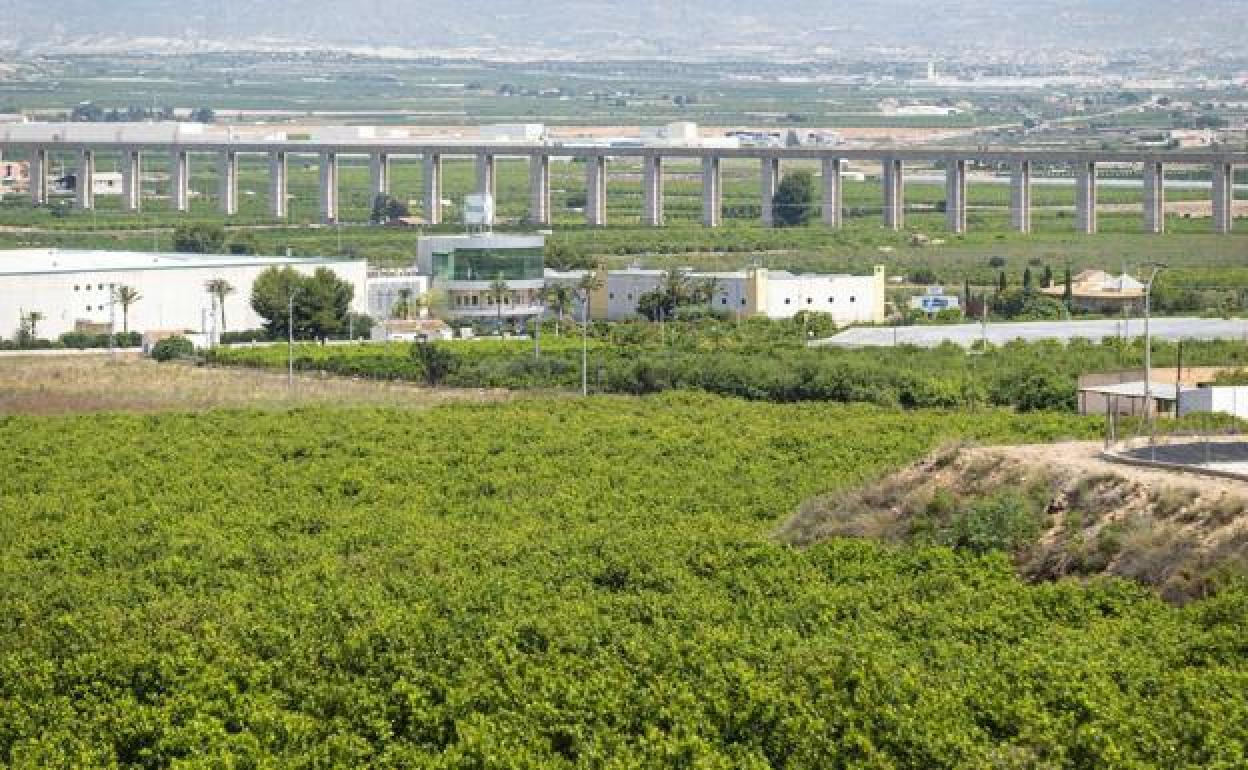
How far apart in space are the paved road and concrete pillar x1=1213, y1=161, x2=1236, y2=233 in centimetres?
3753

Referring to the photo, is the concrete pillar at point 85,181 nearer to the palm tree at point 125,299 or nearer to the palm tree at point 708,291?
the palm tree at point 125,299

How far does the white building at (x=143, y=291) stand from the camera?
219ft

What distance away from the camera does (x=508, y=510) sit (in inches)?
1383

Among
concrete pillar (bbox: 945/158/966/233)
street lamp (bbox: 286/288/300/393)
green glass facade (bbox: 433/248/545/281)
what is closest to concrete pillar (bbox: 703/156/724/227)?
concrete pillar (bbox: 945/158/966/233)

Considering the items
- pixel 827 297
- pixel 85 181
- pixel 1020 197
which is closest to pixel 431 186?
pixel 85 181

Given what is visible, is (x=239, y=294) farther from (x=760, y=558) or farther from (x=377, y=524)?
(x=760, y=558)

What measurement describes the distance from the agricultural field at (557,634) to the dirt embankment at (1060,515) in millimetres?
432

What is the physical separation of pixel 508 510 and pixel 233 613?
26.1ft

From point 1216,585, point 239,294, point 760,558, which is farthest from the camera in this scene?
point 239,294

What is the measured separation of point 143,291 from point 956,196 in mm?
45014

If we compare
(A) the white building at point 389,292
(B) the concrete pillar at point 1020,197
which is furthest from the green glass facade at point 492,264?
(B) the concrete pillar at point 1020,197

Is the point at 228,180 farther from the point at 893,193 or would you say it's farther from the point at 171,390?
the point at 171,390

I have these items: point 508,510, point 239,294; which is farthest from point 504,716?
point 239,294

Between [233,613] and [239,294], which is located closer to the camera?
[233,613]
